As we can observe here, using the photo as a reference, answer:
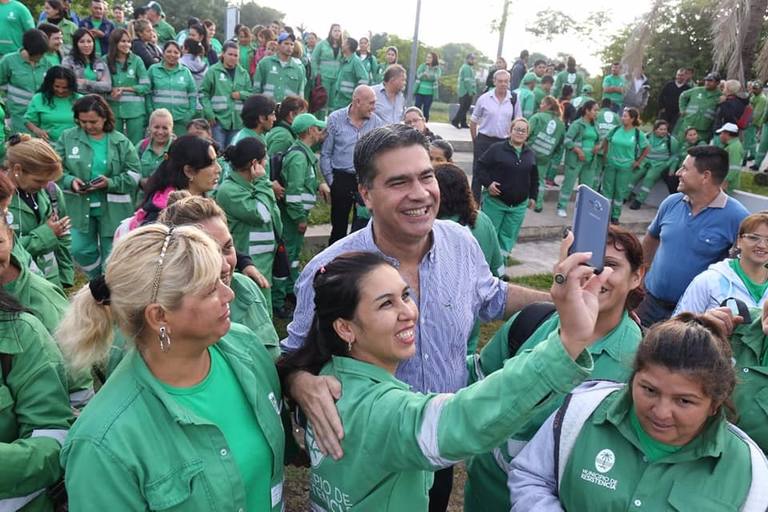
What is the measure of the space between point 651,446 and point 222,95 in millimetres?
8697

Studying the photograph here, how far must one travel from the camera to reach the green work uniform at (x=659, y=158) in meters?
11.8

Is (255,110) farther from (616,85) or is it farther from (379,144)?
(616,85)

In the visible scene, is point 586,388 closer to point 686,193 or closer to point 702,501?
point 702,501

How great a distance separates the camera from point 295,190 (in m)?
6.12

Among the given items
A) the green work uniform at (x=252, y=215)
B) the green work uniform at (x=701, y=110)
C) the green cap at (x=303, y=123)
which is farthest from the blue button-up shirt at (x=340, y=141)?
the green work uniform at (x=701, y=110)

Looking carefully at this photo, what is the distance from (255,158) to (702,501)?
3750mm

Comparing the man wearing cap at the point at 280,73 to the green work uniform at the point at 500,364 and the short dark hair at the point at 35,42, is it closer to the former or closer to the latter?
the short dark hair at the point at 35,42

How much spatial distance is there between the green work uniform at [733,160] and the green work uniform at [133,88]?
9.08 metres

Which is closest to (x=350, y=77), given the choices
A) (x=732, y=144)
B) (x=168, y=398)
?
(x=732, y=144)

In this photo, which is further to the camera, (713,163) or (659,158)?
(659,158)

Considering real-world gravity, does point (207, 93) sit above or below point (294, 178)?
above

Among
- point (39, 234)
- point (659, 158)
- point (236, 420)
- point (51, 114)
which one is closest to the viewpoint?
point (236, 420)

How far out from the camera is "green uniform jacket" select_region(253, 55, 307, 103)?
33.7 feet

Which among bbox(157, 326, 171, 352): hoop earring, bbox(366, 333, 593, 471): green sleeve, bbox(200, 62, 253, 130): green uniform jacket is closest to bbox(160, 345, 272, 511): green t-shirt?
bbox(157, 326, 171, 352): hoop earring
